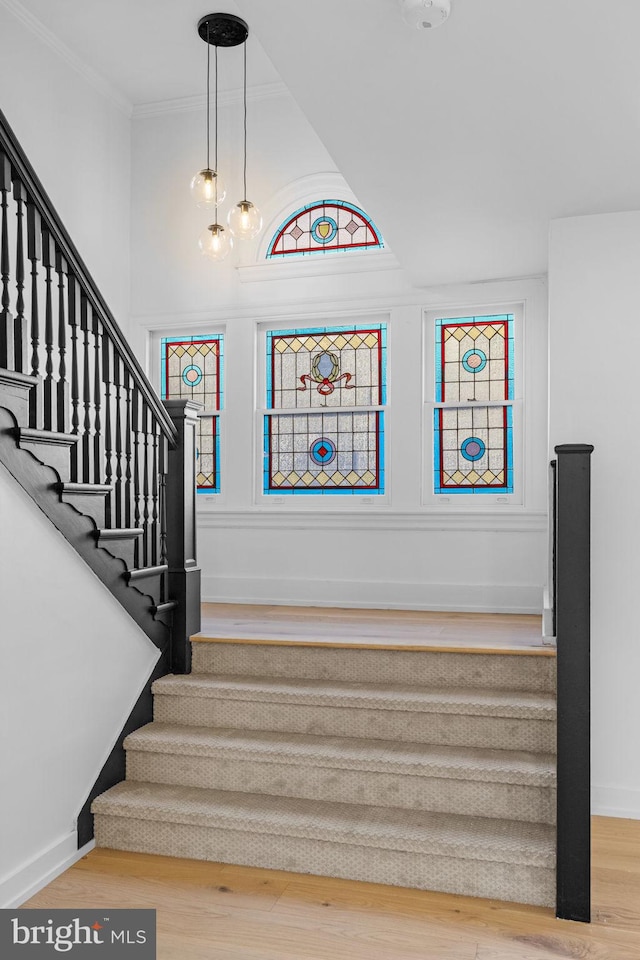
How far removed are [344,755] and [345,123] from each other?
2400mm

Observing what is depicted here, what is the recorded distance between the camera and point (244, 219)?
173 inches

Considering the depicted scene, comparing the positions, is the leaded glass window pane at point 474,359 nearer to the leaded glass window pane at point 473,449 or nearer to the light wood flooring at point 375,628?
the leaded glass window pane at point 473,449

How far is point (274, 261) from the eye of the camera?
5430 millimetres

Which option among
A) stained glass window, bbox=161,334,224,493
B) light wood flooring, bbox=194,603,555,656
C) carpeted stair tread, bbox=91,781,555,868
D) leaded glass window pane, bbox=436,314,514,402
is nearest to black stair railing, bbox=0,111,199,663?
light wood flooring, bbox=194,603,555,656

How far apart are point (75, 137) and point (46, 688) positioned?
3.86 meters

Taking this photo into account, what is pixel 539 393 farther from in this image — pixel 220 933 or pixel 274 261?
pixel 220 933

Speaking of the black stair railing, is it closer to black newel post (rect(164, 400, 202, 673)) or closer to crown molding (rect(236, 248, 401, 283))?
black newel post (rect(164, 400, 202, 673))

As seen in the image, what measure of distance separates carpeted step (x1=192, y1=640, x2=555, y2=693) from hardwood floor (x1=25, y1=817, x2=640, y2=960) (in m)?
0.75

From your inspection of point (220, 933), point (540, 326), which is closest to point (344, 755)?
point (220, 933)

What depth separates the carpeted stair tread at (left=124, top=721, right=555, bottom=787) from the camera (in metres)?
2.95

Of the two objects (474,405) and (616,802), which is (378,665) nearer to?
(616,802)

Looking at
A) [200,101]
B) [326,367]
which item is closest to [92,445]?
[326,367]

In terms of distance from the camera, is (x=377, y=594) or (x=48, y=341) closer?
(x=48, y=341)

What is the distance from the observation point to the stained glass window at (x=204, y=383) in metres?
5.64
